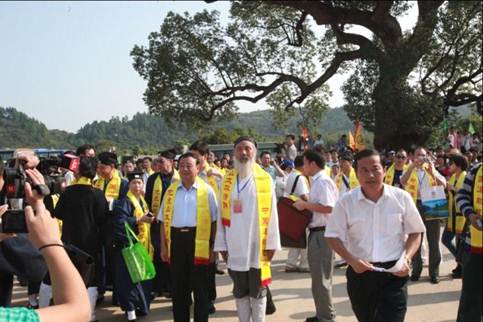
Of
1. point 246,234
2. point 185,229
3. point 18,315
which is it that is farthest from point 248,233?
point 18,315

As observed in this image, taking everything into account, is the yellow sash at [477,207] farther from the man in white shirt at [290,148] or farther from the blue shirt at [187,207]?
the man in white shirt at [290,148]

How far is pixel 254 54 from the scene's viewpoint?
22234 mm

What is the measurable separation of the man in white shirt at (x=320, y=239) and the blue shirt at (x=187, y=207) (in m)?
0.98

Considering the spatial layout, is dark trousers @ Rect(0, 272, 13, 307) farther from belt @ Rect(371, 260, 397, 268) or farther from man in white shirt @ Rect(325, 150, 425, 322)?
belt @ Rect(371, 260, 397, 268)

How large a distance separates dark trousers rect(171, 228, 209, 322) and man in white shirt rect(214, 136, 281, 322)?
0.39 m

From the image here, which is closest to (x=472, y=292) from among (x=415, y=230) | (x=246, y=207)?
(x=415, y=230)

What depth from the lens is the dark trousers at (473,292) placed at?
403 cm

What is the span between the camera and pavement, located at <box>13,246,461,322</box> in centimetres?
564

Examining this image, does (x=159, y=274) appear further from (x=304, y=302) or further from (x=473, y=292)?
(x=473, y=292)

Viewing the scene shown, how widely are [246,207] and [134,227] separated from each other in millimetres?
1745

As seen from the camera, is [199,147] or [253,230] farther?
[199,147]

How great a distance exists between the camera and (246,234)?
175 inches

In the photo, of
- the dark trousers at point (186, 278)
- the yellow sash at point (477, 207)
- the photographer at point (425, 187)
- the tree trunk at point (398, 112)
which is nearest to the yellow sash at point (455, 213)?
the photographer at point (425, 187)

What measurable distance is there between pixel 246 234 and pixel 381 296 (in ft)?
4.46
